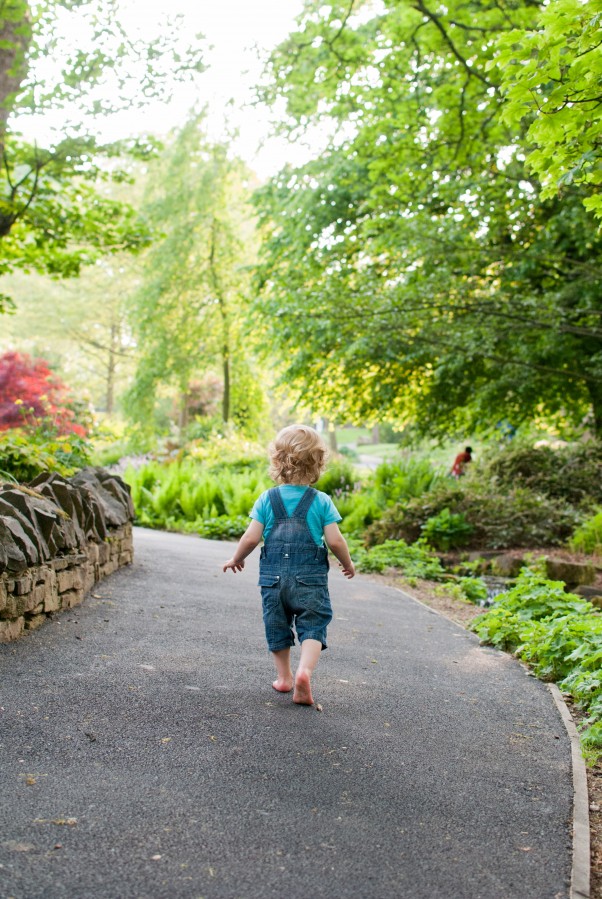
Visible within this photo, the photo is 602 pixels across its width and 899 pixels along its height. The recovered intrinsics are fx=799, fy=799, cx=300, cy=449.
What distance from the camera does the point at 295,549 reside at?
13.9 feet

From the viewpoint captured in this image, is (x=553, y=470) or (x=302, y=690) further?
(x=553, y=470)

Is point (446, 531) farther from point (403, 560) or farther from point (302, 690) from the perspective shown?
point (302, 690)

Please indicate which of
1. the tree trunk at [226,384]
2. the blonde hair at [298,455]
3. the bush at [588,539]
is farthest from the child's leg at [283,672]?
the tree trunk at [226,384]

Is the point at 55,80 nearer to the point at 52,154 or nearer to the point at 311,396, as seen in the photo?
the point at 52,154

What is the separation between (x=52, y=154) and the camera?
392 inches

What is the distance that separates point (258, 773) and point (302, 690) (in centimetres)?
86

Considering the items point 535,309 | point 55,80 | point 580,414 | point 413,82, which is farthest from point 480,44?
point 580,414

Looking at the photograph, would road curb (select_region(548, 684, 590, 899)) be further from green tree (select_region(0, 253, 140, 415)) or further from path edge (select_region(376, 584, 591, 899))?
green tree (select_region(0, 253, 140, 415))

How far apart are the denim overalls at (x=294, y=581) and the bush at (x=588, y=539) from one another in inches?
296

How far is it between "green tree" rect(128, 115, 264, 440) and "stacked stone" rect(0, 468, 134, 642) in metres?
17.5

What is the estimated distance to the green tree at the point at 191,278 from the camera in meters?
24.4

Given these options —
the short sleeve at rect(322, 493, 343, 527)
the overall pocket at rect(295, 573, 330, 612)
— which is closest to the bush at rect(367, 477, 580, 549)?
the short sleeve at rect(322, 493, 343, 527)

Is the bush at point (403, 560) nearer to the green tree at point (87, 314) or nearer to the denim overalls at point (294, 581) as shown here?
the denim overalls at point (294, 581)

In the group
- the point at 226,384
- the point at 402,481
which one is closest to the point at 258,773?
the point at 402,481
